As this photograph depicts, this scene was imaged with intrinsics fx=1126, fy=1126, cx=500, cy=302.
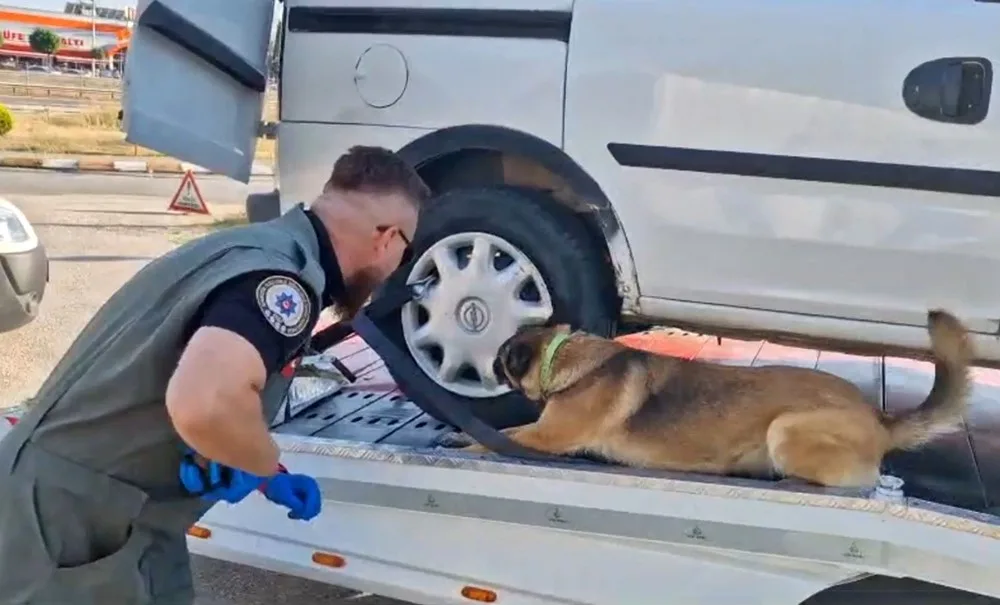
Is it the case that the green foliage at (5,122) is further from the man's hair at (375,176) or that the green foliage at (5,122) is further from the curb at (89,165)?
the man's hair at (375,176)

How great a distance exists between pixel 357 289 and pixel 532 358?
3.14 ft

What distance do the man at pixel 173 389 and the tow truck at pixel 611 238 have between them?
79cm

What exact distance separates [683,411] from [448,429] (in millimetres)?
685

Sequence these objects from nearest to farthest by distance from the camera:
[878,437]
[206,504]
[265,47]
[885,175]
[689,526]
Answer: [206,504] → [689,526] → [878,437] → [885,175] → [265,47]

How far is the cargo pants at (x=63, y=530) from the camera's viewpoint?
79.0 inches

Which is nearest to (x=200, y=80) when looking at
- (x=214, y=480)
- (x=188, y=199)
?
(x=214, y=480)

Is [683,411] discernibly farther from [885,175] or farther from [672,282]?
[885,175]

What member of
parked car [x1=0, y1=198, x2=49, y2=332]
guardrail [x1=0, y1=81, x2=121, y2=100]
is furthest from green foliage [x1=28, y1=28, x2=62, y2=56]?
parked car [x1=0, y1=198, x2=49, y2=332]

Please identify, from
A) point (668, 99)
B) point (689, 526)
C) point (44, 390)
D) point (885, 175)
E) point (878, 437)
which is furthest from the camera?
point (668, 99)

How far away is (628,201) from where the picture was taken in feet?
10.5

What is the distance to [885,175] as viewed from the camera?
9.47 ft

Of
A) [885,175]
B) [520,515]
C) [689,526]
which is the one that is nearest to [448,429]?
[520,515]

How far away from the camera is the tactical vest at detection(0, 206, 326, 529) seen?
188 centimetres

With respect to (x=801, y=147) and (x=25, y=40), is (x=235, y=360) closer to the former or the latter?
(x=801, y=147)
